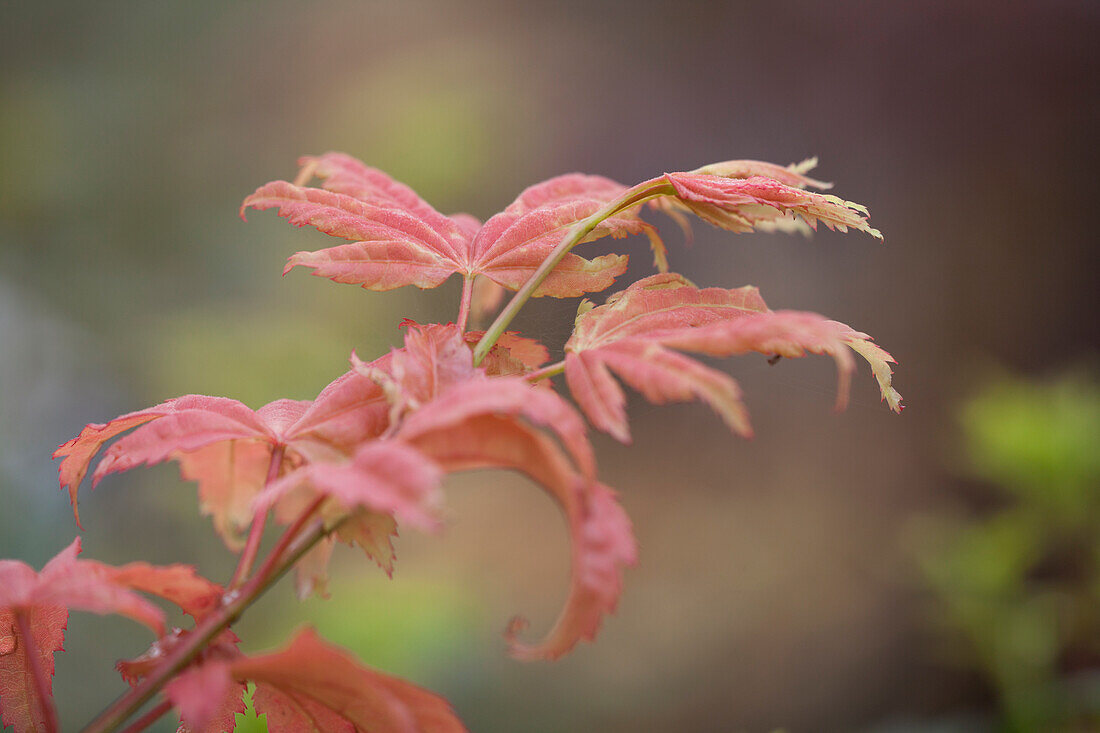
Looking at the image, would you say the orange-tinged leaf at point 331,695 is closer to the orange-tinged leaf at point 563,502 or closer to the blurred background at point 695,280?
the orange-tinged leaf at point 563,502

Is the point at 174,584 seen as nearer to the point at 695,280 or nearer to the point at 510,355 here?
the point at 510,355

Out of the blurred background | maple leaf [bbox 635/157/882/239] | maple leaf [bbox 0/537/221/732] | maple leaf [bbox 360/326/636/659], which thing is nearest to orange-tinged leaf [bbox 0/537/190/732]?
maple leaf [bbox 0/537/221/732]

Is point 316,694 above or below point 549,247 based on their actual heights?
below

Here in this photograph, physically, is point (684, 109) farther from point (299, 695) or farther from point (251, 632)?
point (299, 695)

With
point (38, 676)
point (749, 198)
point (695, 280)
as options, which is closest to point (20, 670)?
point (38, 676)

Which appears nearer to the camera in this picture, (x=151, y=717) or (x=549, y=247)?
(x=151, y=717)

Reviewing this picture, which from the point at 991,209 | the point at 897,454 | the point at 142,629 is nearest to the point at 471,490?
the point at 142,629
